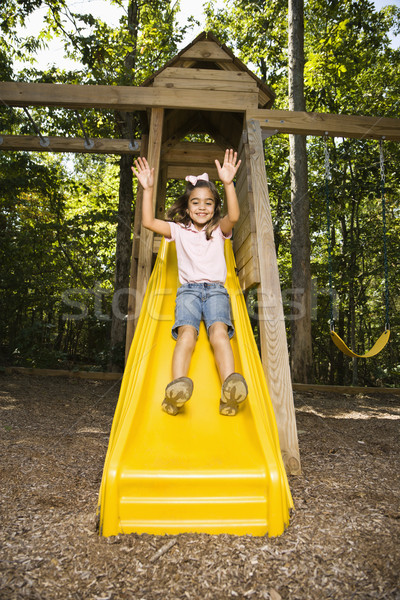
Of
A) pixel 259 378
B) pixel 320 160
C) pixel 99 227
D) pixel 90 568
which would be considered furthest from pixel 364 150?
pixel 90 568

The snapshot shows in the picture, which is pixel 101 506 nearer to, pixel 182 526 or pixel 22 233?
pixel 182 526

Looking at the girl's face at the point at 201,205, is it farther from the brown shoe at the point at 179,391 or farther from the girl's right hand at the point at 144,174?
the brown shoe at the point at 179,391

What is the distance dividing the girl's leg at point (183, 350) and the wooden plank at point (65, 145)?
131 inches

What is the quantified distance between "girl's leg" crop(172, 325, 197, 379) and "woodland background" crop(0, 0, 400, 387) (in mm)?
4641

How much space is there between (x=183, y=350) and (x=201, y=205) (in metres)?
1.40

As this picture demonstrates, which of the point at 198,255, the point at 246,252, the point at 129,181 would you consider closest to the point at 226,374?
the point at 198,255

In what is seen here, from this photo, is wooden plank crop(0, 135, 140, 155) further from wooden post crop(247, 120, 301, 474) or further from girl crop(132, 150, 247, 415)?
wooden post crop(247, 120, 301, 474)

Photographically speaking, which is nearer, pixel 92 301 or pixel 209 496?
pixel 209 496

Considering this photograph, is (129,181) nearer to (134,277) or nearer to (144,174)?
(134,277)

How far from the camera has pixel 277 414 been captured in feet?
9.02

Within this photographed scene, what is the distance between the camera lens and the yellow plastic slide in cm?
196

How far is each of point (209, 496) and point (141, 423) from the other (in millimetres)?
562

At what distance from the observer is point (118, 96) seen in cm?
406

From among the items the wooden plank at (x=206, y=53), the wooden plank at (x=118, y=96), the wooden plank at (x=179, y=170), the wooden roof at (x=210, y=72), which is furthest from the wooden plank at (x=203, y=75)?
the wooden plank at (x=179, y=170)
